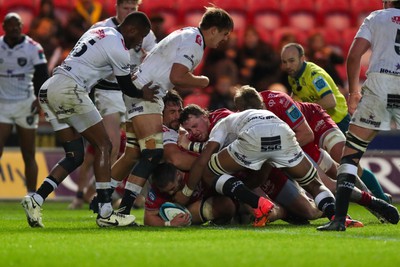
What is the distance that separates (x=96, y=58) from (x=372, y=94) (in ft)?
8.27

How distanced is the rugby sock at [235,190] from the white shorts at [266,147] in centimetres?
17

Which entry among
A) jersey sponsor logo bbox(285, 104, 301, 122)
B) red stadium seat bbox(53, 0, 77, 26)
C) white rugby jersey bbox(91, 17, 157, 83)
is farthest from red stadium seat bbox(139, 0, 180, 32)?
jersey sponsor logo bbox(285, 104, 301, 122)

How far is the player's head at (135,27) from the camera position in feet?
30.0

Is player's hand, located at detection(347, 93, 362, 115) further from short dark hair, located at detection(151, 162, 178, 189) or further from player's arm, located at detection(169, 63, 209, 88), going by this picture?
short dark hair, located at detection(151, 162, 178, 189)

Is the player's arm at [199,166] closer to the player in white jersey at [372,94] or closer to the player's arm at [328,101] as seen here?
the player in white jersey at [372,94]

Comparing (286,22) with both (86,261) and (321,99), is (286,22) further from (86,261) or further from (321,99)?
(86,261)

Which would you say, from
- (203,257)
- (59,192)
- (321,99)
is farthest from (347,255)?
(59,192)

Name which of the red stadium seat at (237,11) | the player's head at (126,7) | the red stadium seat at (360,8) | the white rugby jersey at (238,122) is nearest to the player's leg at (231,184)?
the white rugby jersey at (238,122)

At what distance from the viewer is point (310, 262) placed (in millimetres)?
6273

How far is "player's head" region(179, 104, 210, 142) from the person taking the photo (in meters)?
9.48

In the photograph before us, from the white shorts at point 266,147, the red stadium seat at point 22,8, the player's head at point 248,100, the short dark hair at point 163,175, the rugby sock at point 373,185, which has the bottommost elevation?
the rugby sock at point 373,185

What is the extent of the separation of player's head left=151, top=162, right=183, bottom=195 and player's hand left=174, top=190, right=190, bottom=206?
0.04m

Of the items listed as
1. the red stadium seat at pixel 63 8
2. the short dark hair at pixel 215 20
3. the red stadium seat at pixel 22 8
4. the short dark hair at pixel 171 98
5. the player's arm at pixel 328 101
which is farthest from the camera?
the red stadium seat at pixel 63 8

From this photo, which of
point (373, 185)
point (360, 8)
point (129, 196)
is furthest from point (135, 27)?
point (360, 8)
